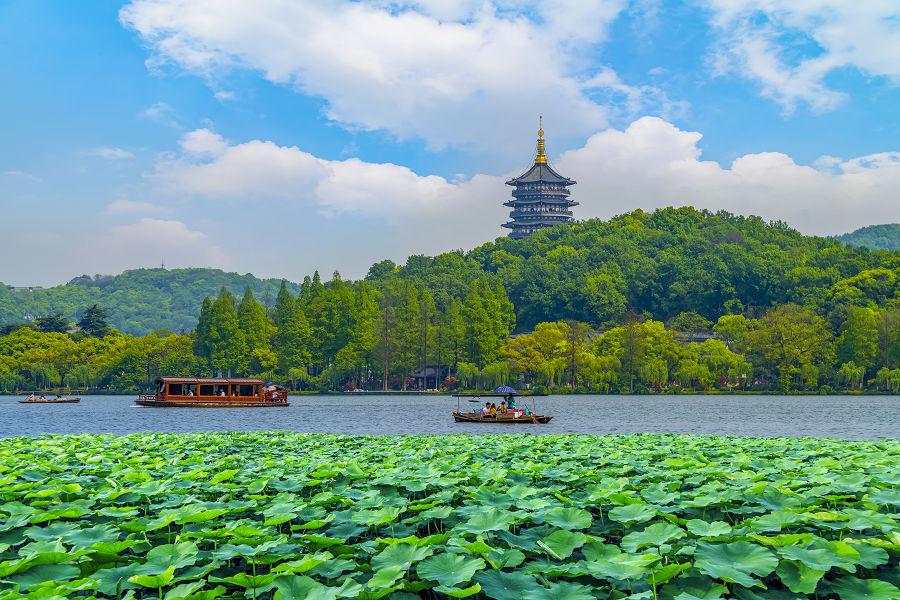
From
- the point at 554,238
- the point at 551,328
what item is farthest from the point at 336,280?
the point at 554,238

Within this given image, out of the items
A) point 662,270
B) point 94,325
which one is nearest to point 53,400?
point 94,325

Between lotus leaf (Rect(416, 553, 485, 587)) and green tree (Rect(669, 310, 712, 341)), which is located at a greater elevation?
green tree (Rect(669, 310, 712, 341))

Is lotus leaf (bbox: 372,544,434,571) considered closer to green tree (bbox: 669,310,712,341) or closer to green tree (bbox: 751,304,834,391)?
green tree (bbox: 751,304,834,391)

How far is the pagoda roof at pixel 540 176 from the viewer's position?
118375 millimetres

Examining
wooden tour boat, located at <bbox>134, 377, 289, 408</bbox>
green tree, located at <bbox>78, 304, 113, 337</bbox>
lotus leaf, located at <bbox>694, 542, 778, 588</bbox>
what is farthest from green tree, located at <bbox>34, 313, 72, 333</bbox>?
lotus leaf, located at <bbox>694, 542, 778, 588</bbox>

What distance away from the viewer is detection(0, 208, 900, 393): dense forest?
61344 mm

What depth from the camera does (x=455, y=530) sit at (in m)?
4.62

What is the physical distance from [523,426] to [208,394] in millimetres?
21747

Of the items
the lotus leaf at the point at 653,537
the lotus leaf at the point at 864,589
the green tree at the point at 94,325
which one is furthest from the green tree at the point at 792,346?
the lotus leaf at the point at 864,589

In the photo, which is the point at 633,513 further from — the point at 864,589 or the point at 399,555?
the point at 399,555

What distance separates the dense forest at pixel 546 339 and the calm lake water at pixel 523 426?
1210cm

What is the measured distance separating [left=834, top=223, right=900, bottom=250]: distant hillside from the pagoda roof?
57251 millimetres

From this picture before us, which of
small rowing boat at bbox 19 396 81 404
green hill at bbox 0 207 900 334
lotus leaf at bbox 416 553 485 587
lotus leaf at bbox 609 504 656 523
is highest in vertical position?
green hill at bbox 0 207 900 334

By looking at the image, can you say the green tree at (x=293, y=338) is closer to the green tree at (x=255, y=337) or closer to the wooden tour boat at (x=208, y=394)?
the green tree at (x=255, y=337)
